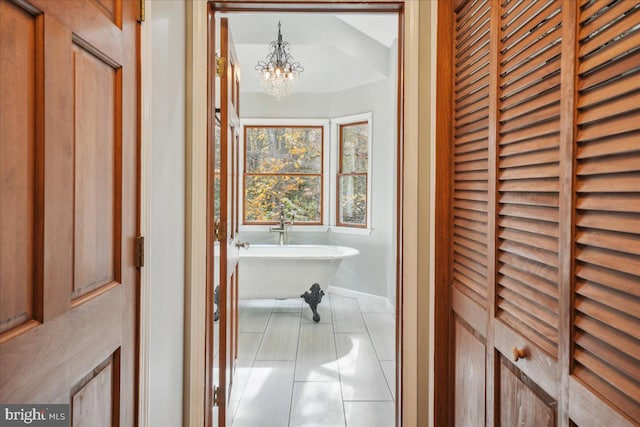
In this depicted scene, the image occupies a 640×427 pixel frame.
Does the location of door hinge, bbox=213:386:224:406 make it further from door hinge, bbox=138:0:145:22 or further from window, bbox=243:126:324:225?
window, bbox=243:126:324:225

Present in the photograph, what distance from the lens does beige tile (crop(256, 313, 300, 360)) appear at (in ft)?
10.9

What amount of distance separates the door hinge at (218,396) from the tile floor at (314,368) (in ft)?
1.41

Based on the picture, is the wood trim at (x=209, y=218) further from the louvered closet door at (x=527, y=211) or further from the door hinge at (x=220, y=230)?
the louvered closet door at (x=527, y=211)

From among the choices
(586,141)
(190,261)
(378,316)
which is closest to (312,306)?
(378,316)

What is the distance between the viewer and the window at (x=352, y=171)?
17.2 ft

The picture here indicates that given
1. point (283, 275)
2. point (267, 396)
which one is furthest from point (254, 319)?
point (267, 396)

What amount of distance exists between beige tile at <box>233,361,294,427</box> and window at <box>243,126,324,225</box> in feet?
9.11

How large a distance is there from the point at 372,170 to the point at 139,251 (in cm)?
402

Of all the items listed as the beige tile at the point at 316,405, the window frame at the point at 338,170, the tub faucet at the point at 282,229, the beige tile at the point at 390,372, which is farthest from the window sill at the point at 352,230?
the beige tile at the point at 316,405

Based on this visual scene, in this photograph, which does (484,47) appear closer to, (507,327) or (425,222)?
(425,222)

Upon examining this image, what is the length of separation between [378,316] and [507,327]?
3282 millimetres

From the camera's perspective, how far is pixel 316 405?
100 inches

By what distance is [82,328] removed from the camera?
3.12 feet

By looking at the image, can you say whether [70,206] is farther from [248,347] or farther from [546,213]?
[248,347]
